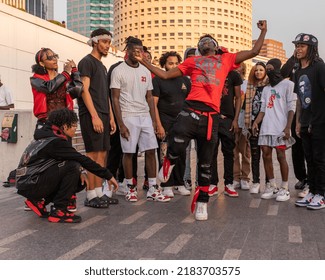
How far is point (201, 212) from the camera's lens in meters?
4.80

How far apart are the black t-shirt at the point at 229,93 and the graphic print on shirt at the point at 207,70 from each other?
60.3 inches

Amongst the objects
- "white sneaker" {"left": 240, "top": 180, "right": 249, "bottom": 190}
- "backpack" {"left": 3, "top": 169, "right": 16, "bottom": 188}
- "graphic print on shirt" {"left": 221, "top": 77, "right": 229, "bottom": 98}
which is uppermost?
"graphic print on shirt" {"left": 221, "top": 77, "right": 229, "bottom": 98}

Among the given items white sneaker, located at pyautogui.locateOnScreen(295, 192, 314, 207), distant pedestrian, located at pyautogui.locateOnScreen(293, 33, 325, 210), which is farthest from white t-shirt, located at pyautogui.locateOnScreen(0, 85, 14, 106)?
white sneaker, located at pyautogui.locateOnScreen(295, 192, 314, 207)

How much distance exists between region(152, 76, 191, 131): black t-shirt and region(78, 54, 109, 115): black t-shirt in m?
1.06

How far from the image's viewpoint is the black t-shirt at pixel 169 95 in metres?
6.39

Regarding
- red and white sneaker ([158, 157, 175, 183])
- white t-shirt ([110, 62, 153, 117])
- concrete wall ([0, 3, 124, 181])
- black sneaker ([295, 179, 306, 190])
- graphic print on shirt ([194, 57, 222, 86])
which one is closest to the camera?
graphic print on shirt ([194, 57, 222, 86])

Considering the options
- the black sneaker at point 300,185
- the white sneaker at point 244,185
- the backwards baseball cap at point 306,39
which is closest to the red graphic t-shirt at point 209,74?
the backwards baseball cap at point 306,39

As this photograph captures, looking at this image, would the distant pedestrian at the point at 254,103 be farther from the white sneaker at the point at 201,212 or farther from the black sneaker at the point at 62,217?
the black sneaker at the point at 62,217

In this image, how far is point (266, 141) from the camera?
19.8 feet

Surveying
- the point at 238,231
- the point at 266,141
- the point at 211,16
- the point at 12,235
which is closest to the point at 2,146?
the point at 12,235

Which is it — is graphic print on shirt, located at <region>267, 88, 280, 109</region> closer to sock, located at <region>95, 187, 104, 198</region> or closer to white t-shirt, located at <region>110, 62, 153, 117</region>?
white t-shirt, located at <region>110, 62, 153, 117</region>

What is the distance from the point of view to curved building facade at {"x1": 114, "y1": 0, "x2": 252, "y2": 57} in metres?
154

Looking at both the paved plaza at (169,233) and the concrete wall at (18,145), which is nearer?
the paved plaza at (169,233)
